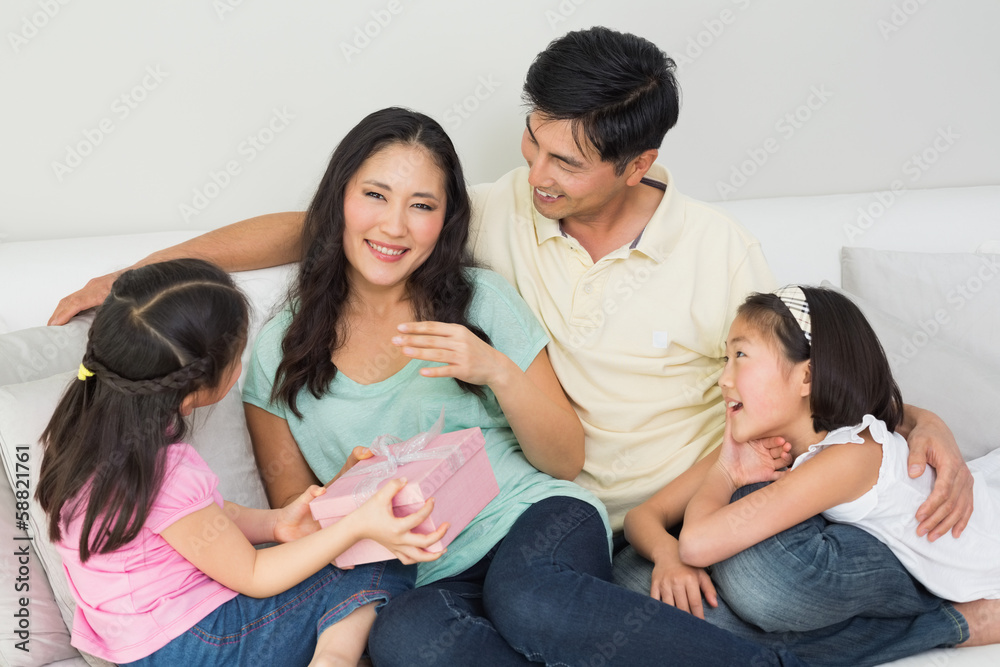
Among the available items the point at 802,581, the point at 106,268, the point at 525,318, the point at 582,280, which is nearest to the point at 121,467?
the point at 106,268

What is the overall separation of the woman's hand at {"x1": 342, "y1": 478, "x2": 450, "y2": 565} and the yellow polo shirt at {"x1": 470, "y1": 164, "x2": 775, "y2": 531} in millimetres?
599

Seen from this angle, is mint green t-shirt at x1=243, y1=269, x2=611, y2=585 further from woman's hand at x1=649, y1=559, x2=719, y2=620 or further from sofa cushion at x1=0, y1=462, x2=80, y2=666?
→ sofa cushion at x1=0, y1=462, x2=80, y2=666

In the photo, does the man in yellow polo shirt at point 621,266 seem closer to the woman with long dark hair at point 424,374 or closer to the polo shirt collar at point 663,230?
the polo shirt collar at point 663,230

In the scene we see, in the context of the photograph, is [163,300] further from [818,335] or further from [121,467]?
[818,335]

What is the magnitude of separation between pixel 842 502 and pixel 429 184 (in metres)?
0.99

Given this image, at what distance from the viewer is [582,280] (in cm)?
184

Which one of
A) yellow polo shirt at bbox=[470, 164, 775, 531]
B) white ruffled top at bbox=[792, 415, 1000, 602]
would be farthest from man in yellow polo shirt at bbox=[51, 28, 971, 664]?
white ruffled top at bbox=[792, 415, 1000, 602]

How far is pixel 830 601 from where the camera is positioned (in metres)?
1.48

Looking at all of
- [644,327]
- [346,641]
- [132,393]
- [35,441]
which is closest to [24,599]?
[35,441]

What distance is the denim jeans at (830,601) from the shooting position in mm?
1485

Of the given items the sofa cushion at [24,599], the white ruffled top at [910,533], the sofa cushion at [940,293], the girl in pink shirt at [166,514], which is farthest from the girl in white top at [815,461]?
the sofa cushion at [24,599]

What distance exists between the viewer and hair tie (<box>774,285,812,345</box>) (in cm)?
163

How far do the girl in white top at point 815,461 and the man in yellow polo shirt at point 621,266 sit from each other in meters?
0.13

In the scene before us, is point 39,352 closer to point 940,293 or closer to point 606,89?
point 606,89
